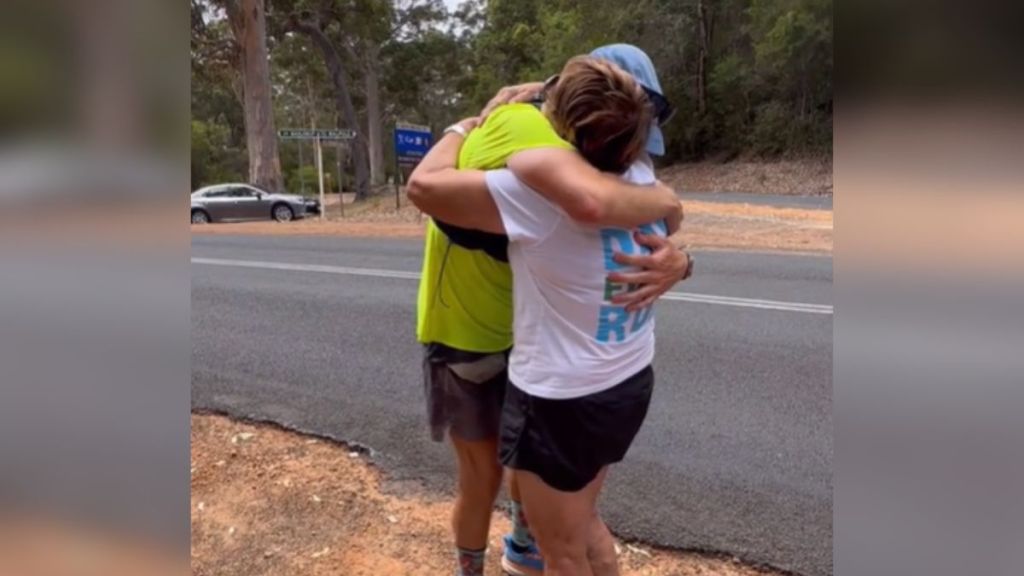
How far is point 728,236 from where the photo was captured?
1384cm

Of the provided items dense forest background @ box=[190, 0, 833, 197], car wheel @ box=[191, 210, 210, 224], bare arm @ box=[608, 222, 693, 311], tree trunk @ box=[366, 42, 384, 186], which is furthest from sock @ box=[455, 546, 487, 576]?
tree trunk @ box=[366, 42, 384, 186]

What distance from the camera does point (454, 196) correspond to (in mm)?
1702

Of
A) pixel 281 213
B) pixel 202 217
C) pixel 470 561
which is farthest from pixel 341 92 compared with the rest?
pixel 470 561

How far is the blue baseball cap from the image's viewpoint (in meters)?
1.81

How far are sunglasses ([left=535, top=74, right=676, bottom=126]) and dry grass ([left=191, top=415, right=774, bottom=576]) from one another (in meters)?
1.49

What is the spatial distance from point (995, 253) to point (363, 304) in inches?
274

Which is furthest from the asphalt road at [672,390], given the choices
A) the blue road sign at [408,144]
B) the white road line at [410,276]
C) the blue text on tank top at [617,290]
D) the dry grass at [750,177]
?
the dry grass at [750,177]

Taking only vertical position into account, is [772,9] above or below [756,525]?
above

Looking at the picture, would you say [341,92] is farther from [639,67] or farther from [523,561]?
[639,67]

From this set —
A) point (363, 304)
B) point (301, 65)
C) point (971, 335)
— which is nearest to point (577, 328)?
point (971, 335)

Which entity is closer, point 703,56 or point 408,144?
point 408,144

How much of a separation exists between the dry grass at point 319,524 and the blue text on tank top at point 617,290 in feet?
3.92

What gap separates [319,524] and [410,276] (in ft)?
20.8

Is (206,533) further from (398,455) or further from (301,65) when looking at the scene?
(301,65)
